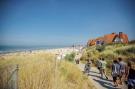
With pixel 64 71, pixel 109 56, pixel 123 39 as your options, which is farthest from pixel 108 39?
pixel 64 71

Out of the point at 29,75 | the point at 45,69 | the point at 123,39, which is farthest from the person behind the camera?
the point at 123,39

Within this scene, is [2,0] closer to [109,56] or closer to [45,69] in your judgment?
[45,69]

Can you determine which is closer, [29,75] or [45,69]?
[29,75]

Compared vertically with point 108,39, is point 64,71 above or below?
below

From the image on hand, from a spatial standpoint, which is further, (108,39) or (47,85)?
(108,39)

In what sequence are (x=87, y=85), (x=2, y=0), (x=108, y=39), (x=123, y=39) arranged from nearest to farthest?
(x=87, y=85), (x=2, y=0), (x=123, y=39), (x=108, y=39)

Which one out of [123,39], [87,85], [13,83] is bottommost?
[87,85]

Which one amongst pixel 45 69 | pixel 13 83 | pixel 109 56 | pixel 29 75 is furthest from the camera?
pixel 109 56

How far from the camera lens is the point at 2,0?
537cm

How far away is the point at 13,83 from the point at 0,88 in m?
0.55

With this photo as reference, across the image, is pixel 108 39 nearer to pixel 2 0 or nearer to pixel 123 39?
pixel 123 39

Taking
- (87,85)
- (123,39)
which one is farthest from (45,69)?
(123,39)

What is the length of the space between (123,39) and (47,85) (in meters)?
A: 15.7

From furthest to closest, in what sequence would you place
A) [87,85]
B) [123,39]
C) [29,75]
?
[123,39], [87,85], [29,75]
